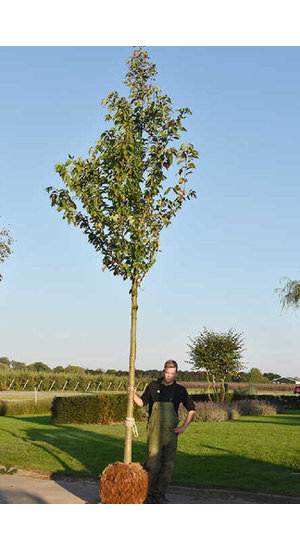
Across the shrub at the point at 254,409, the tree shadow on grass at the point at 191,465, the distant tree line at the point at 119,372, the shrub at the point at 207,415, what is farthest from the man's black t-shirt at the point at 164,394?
the distant tree line at the point at 119,372

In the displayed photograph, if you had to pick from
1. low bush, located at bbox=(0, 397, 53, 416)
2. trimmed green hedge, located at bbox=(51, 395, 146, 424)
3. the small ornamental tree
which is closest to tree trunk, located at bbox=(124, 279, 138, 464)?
the small ornamental tree

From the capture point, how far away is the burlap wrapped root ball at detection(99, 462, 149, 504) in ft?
22.2

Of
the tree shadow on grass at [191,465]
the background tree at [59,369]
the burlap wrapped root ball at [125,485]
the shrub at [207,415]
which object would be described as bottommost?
the tree shadow on grass at [191,465]

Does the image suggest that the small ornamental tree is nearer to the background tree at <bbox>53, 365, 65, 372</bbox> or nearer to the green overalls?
the green overalls

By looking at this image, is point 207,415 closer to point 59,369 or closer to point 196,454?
point 196,454

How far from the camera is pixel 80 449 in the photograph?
1338 centimetres

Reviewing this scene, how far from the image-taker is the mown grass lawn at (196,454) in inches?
385

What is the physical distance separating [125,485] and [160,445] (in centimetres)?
75

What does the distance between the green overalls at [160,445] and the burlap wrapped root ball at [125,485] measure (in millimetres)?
362

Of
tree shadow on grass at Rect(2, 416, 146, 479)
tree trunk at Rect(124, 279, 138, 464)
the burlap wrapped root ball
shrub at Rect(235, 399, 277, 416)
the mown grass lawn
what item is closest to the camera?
the burlap wrapped root ball

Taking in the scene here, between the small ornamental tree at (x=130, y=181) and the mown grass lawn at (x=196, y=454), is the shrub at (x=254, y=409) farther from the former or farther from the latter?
the small ornamental tree at (x=130, y=181)

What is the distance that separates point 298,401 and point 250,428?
22.0 m

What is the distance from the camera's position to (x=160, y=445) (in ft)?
23.9

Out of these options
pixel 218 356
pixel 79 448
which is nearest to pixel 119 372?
pixel 218 356
